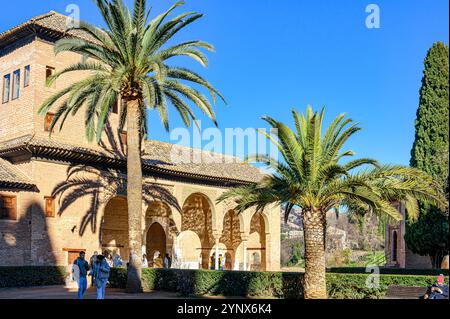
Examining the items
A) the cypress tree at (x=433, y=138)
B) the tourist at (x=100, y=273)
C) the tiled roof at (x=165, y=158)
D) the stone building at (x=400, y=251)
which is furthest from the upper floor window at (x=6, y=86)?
the stone building at (x=400, y=251)

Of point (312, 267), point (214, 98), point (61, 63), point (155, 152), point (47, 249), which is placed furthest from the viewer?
point (155, 152)

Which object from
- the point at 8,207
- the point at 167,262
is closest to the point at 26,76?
the point at 8,207

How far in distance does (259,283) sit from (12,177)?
11.0 metres

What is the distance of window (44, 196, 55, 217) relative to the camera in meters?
25.0

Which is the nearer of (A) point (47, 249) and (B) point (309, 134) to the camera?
(B) point (309, 134)

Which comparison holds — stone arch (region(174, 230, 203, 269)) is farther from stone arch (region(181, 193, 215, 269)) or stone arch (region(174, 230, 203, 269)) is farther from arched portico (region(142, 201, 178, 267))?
arched portico (region(142, 201, 178, 267))

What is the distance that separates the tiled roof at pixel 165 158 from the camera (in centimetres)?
2514

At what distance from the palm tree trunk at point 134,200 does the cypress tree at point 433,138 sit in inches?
453

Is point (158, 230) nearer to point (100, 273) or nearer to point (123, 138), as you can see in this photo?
point (123, 138)

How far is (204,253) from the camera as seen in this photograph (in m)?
38.0

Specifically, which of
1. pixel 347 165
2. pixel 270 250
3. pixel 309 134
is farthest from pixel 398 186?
pixel 270 250

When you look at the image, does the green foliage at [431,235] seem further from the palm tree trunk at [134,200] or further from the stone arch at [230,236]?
the stone arch at [230,236]
